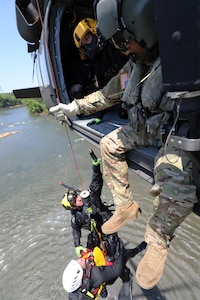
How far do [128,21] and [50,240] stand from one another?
4870 mm

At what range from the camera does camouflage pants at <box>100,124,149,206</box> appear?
6.67 feet

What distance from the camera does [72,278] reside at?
2344mm

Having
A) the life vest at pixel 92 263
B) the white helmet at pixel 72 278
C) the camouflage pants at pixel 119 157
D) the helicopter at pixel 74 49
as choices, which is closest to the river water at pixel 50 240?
the life vest at pixel 92 263

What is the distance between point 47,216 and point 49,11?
4.53 m

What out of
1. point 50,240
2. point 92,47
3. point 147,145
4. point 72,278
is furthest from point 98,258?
point 50,240

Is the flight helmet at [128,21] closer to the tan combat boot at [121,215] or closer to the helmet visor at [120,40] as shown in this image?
the helmet visor at [120,40]

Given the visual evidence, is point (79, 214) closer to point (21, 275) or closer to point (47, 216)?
point (21, 275)

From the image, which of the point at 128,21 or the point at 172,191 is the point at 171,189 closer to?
the point at 172,191

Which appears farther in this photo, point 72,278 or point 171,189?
point 72,278

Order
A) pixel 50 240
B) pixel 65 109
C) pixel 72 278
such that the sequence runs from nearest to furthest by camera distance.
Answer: pixel 72 278 < pixel 65 109 < pixel 50 240

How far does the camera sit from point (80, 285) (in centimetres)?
245

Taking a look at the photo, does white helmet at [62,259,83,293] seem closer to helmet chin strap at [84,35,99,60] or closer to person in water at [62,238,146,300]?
person in water at [62,238,146,300]

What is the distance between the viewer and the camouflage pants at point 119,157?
6.67 feet

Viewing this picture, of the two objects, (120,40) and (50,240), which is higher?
(120,40)
